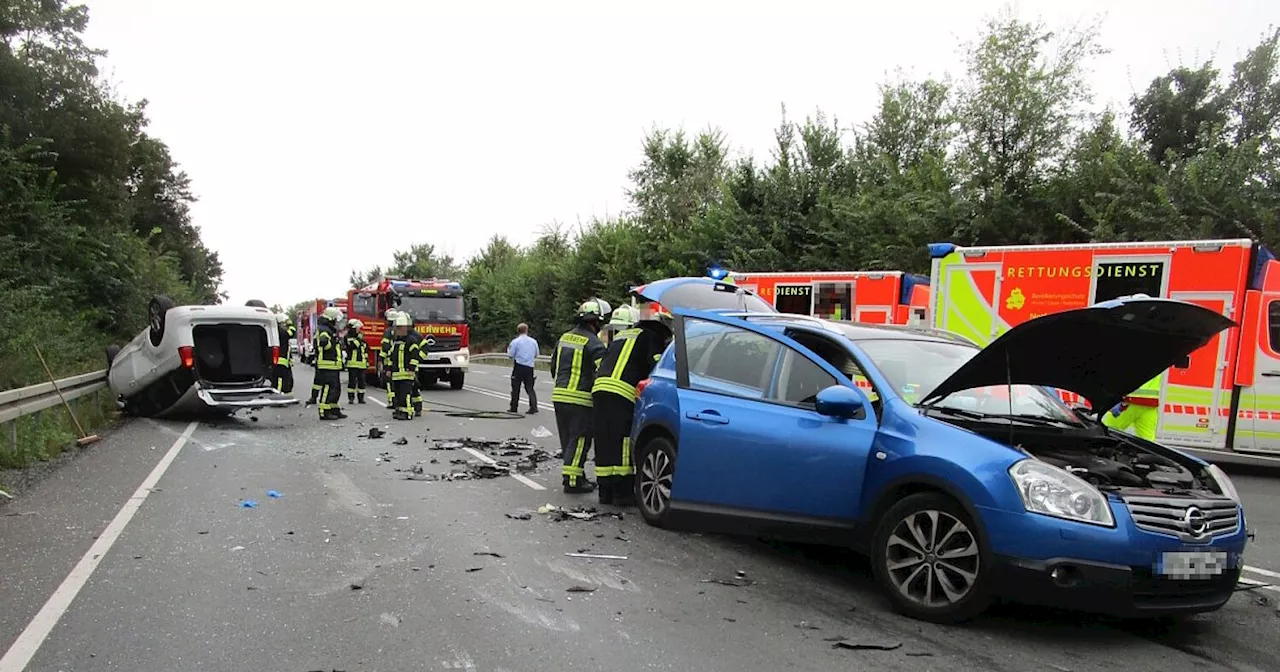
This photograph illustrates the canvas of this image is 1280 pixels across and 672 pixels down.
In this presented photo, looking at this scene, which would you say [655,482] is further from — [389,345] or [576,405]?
[389,345]

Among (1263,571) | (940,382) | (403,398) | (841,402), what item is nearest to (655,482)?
(841,402)

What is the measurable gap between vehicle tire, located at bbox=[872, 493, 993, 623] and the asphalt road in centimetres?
13

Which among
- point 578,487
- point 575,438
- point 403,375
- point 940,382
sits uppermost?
point 940,382

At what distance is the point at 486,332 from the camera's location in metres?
46.8

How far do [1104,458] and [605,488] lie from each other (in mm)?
3932

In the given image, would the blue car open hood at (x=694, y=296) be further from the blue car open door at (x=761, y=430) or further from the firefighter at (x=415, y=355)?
the firefighter at (x=415, y=355)

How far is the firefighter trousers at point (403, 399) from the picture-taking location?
13.7 metres

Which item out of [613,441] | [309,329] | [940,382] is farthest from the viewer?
[309,329]

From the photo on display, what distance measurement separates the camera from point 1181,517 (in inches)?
153

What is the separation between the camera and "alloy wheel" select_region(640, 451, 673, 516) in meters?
6.19

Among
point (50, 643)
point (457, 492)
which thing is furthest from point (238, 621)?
point (457, 492)

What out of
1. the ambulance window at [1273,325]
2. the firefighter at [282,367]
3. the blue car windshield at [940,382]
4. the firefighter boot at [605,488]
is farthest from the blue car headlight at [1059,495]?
the firefighter at [282,367]

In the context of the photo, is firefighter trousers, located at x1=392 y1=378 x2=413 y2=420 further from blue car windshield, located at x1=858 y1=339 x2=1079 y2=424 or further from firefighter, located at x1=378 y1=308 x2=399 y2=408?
blue car windshield, located at x1=858 y1=339 x2=1079 y2=424

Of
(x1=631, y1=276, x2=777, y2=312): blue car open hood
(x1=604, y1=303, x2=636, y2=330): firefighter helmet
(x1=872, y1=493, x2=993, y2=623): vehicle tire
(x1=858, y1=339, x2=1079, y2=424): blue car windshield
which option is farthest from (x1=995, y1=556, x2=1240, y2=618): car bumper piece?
(x1=631, y1=276, x2=777, y2=312): blue car open hood
